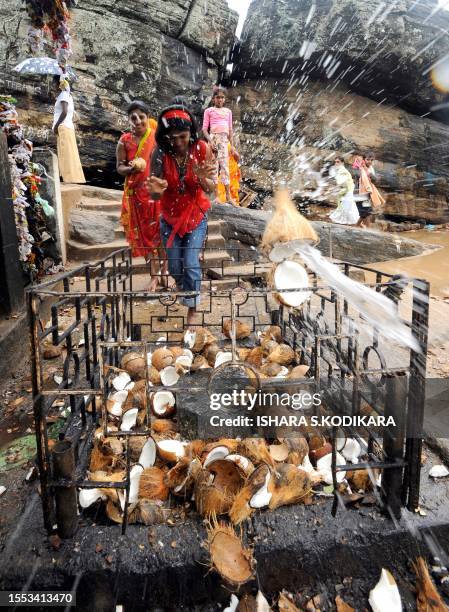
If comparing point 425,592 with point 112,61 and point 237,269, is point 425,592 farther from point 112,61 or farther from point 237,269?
point 112,61

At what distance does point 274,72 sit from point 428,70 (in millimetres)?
5673

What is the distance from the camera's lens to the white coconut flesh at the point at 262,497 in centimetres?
155

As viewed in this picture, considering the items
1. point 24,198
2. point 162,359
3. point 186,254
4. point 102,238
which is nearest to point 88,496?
point 162,359

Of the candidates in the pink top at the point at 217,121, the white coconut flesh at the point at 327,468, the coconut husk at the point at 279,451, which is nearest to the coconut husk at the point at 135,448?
the coconut husk at the point at 279,451

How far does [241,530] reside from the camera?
1510 mm

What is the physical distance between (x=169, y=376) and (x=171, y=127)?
7.14ft

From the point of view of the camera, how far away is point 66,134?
24.3 feet

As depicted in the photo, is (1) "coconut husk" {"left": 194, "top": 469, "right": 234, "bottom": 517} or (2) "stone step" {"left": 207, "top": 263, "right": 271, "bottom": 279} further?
(2) "stone step" {"left": 207, "top": 263, "right": 271, "bottom": 279}

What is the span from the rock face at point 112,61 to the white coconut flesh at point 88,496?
10319mm

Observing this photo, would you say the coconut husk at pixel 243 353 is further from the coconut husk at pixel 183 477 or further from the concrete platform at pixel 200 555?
the concrete platform at pixel 200 555

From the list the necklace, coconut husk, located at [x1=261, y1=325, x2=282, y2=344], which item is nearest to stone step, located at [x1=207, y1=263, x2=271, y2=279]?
the necklace

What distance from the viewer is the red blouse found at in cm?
358

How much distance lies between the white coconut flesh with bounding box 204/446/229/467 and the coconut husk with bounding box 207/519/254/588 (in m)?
0.29

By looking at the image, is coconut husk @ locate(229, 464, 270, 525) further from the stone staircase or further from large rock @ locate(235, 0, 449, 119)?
large rock @ locate(235, 0, 449, 119)
